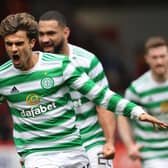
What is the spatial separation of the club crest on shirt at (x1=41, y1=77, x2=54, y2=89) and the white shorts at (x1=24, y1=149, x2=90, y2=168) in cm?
54

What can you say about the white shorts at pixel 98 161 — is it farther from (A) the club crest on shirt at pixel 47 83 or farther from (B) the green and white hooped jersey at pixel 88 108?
(A) the club crest on shirt at pixel 47 83

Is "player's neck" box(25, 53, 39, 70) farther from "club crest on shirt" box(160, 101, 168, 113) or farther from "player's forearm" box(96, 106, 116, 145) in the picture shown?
"club crest on shirt" box(160, 101, 168, 113)

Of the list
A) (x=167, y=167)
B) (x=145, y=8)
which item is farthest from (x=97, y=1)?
(x=167, y=167)

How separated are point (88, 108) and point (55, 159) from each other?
1.24 m

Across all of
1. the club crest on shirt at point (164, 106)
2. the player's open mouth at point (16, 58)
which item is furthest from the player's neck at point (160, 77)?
the player's open mouth at point (16, 58)

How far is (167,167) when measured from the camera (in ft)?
34.2

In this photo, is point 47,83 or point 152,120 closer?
point 152,120

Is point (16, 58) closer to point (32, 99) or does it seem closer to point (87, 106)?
point (32, 99)

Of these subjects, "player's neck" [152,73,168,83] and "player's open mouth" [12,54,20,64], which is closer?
"player's open mouth" [12,54,20,64]

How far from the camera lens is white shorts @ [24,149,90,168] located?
7844 mm

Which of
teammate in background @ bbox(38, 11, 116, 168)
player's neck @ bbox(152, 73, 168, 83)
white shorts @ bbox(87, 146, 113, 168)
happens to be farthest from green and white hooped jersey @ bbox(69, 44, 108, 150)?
player's neck @ bbox(152, 73, 168, 83)

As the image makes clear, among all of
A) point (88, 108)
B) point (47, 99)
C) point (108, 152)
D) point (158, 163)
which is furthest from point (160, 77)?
point (47, 99)

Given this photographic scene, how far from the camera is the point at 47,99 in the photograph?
7867mm

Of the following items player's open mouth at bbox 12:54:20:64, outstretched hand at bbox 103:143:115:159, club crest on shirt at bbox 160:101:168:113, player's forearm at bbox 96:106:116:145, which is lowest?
outstretched hand at bbox 103:143:115:159
